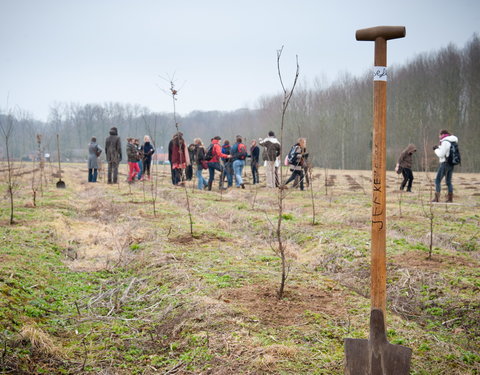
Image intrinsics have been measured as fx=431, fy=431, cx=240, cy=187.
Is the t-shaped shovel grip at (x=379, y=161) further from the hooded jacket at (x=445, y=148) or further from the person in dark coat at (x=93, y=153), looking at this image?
the person in dark coat at (x=93, y=153)

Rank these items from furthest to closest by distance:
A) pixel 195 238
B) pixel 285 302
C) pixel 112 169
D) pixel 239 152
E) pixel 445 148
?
pixel 112 169 → pixel 239 152 → pixel 445 148 → pixel 195 238 → pixel 285 302

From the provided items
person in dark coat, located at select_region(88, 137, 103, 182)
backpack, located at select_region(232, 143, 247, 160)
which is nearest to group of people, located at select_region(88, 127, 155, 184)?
person in dark coat, located at select_region(88, 137, 103, 182)

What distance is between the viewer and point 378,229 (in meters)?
3.02

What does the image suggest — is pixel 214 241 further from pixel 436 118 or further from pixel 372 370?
pixel 436 118

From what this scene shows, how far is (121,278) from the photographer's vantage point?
5246 mm

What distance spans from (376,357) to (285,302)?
4.60 ft

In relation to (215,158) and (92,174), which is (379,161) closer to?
(215,158)

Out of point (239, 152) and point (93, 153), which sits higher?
point (93, 153)

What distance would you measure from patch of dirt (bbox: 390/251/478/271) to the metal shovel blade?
9.49 feet

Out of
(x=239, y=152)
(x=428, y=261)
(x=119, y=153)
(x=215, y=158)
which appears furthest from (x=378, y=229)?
A: (x=119, y=153)

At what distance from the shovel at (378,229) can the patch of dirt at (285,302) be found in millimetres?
912

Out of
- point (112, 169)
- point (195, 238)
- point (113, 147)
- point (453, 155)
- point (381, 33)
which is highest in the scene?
point (381, 33)

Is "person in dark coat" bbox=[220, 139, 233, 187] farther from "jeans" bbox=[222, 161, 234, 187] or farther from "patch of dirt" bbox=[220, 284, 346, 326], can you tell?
"patch of dirt" bbox=[220, 284, 346, 326]

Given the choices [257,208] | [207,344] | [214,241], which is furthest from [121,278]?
[257,208]
